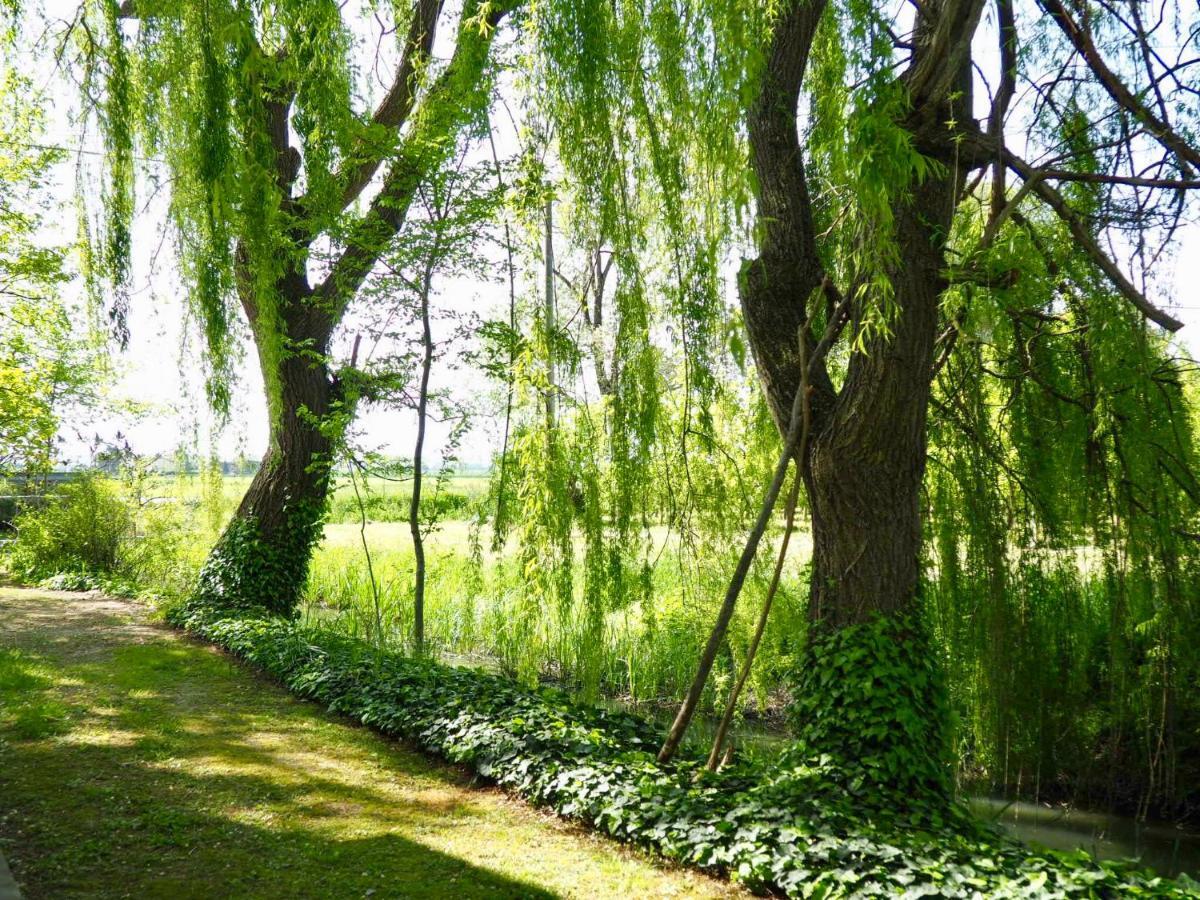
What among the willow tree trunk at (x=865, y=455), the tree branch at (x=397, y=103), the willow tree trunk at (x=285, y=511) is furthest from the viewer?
the willow tree trunk at (x=285, y=511)

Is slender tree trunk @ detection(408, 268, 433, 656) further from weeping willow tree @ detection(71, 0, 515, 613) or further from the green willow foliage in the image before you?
the green willow foliage

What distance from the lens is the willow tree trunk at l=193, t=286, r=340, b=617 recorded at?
23.6ft

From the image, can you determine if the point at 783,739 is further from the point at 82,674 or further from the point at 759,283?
the point at 82,674

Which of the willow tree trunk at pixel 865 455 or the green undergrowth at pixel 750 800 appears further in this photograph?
the willow tree trunk at pixel 865 455

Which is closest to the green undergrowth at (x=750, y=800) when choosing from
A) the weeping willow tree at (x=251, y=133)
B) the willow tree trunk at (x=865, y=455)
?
the willow tree trunk at (x=865, y=455)

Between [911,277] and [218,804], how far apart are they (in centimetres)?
353

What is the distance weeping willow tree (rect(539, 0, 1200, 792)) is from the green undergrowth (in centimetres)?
13

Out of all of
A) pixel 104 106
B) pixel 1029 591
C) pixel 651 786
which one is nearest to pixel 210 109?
pixel 104 106

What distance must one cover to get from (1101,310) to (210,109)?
131 inches

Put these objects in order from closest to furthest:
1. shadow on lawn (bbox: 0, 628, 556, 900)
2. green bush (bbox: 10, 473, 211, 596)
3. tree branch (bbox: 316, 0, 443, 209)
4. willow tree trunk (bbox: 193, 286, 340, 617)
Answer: shadow on lawn (bbox: 0, 628, 556, 900), tree branch (bbox: 316, 0, 443, 209), willow tree trunk (bbox: 193, 286, 340, 617), green bush (bbox: 10, 473, 211, 596)

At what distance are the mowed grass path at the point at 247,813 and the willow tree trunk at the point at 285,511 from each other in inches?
74.5

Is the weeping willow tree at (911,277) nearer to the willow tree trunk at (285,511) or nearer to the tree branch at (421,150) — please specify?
the tree branch at (421,150)

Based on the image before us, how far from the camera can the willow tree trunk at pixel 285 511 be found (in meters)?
7.19

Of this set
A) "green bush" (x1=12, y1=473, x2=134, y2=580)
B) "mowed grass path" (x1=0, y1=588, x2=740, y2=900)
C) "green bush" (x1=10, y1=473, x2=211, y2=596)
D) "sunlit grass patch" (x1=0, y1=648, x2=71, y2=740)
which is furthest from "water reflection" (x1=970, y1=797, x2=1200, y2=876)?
"green bush" (x1=12, y1=473, x2=134, y2=580)
